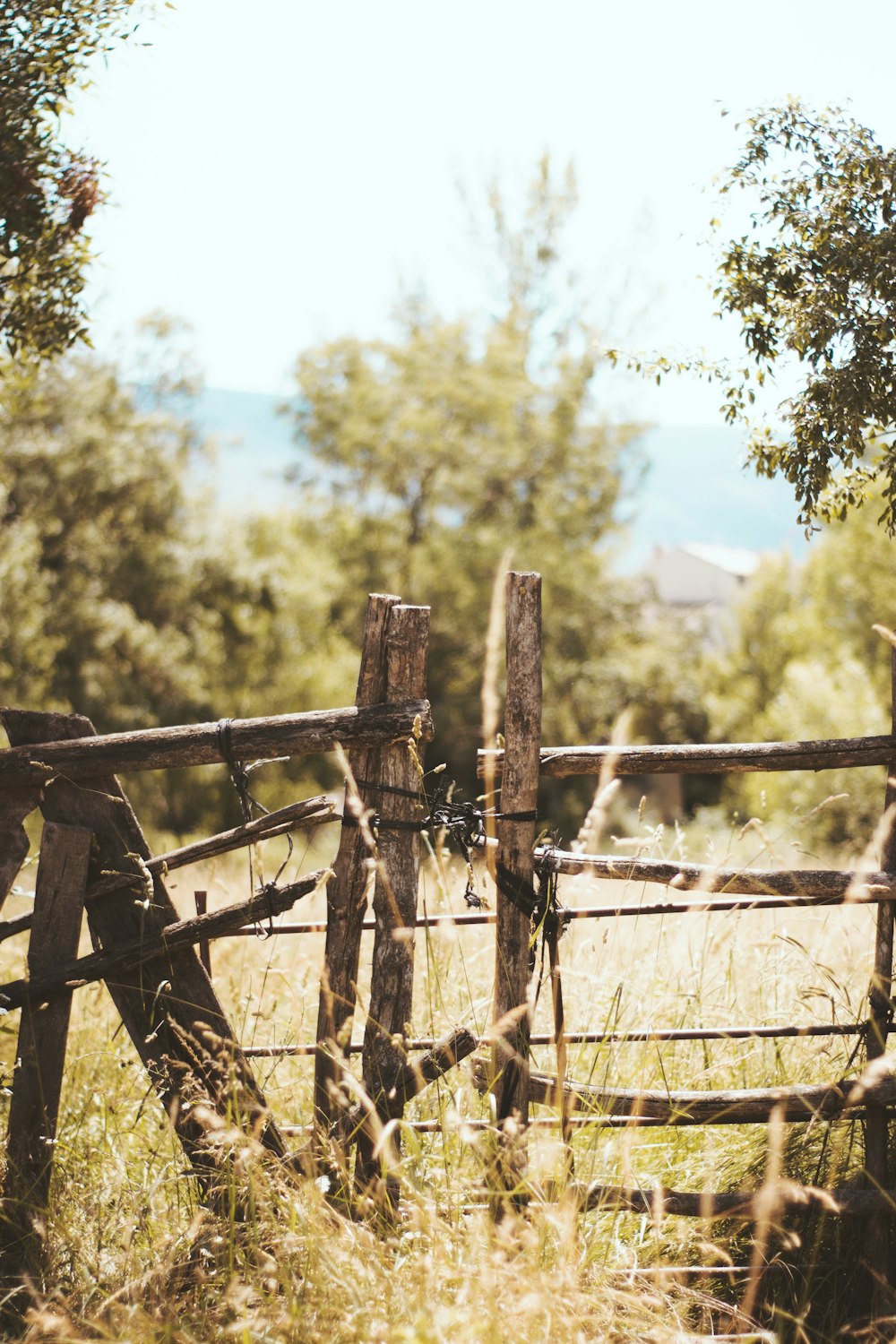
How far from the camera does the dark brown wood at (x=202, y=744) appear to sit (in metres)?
3.18

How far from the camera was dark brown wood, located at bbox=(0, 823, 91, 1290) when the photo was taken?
3.20 metres

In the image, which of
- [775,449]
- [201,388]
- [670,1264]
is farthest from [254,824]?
[201,388]

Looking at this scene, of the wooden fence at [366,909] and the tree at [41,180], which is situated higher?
the tree at [41,180]

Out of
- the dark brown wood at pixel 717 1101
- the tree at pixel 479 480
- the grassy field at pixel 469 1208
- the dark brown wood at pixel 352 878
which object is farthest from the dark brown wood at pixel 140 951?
the tree at pixel 479 480

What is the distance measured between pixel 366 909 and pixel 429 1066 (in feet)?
1.80

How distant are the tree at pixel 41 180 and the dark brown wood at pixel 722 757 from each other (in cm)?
390

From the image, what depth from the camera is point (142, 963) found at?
3.26 metres

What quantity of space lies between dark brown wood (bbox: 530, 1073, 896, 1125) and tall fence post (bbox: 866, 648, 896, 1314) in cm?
8

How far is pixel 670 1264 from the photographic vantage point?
302 centimetres

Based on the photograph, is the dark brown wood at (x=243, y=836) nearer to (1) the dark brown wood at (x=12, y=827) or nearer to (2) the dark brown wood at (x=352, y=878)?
(2) the dark brown wood at (x=352, y=878)

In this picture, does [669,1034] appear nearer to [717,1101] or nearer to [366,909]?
[717,1101]

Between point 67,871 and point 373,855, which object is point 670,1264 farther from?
point 67,871

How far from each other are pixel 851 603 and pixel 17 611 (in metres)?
21.5

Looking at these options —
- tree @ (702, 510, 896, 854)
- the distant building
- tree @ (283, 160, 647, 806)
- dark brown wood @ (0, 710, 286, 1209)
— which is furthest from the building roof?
dark brown wood @ (0, 710, 286, 1209)
